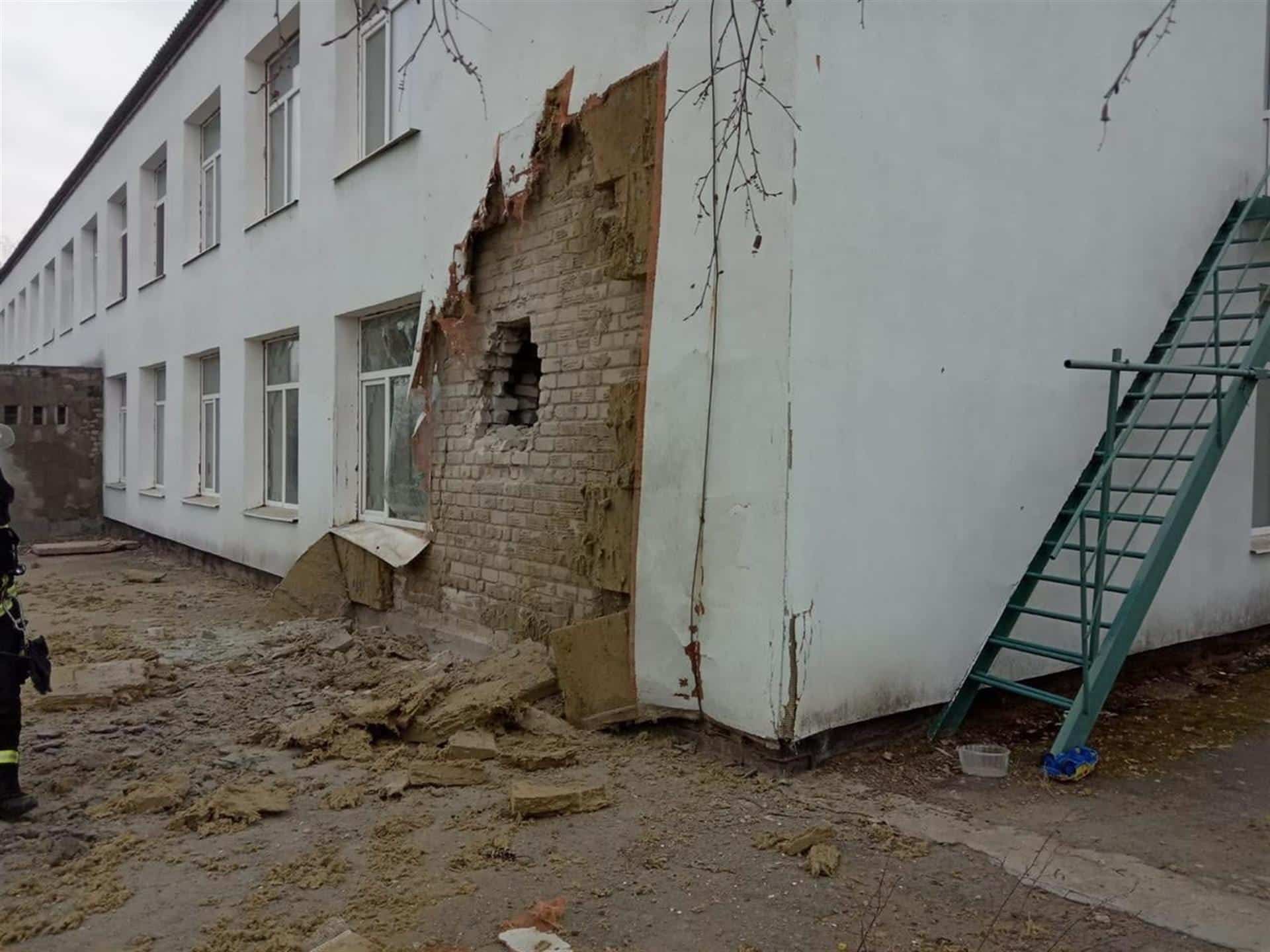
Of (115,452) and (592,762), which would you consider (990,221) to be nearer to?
(592,762)

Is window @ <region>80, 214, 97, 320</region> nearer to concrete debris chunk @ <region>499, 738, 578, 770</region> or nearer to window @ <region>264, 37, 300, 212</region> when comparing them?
window @ <region>264, 37, 300, 212</region>

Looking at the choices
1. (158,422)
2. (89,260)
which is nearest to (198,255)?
(158,422)

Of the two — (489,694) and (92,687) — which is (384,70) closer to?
(92,687)

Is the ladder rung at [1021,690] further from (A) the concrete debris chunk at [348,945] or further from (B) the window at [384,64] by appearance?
(B) the window at [384,64]

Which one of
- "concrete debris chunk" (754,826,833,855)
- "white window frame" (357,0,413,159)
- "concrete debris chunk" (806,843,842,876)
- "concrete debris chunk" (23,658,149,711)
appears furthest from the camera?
Result: "white window frame" (357,0,413,159)

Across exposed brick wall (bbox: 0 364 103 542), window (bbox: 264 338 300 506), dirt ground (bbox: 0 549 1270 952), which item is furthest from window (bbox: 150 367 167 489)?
dirt ground (bbox: 0 549 1270 952)

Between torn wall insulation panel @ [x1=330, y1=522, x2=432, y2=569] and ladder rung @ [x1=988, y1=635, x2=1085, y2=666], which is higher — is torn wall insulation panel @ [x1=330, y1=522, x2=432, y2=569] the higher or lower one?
the higher one

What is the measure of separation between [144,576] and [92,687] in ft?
18.8

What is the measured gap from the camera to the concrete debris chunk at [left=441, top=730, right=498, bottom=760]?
437 centimetres

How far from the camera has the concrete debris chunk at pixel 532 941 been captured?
2.77m

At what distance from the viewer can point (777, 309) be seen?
404 cm

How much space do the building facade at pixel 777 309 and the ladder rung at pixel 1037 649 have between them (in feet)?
0.55

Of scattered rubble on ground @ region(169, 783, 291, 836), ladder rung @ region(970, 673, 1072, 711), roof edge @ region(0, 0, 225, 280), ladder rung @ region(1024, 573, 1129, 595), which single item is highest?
roof edge @ region(0, 0, 225, 280)

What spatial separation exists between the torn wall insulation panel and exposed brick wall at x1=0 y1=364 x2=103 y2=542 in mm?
9766
